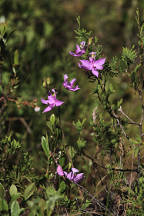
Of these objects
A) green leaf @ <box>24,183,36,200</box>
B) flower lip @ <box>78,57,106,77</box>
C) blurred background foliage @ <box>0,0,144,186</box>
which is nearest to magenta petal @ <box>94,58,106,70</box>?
flower lip @ <box>78,57,106,77</box>

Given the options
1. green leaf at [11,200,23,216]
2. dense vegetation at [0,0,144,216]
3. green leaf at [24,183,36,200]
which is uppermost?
dense vegetation at [0,0,144,216]

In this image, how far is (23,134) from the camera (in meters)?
2.51

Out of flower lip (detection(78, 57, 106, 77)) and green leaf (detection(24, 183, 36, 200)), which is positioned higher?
flower lip (detection(78, 57, 106, 77))

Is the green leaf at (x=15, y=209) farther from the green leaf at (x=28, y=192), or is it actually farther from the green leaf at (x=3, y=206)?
the green leaf at (x=28, y=192)

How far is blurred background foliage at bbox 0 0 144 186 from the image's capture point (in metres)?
2.40

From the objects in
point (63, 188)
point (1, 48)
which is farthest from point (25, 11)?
point (63, 188)

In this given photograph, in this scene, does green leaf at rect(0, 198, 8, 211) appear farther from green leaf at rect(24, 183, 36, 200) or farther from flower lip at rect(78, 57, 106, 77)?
flower lip at rect(78, 57, 106, 77)

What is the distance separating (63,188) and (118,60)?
644 millimetres

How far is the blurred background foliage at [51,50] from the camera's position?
7.88 feet

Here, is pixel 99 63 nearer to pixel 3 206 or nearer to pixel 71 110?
pixel 3 206

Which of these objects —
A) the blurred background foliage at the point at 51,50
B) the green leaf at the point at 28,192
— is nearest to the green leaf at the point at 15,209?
the green leaf at the point at 28,192

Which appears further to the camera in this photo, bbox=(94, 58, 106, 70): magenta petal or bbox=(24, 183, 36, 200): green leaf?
bbox=(24, 183, 36, 200): green leaf

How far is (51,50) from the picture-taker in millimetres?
3424

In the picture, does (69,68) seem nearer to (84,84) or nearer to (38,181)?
(84,84)
